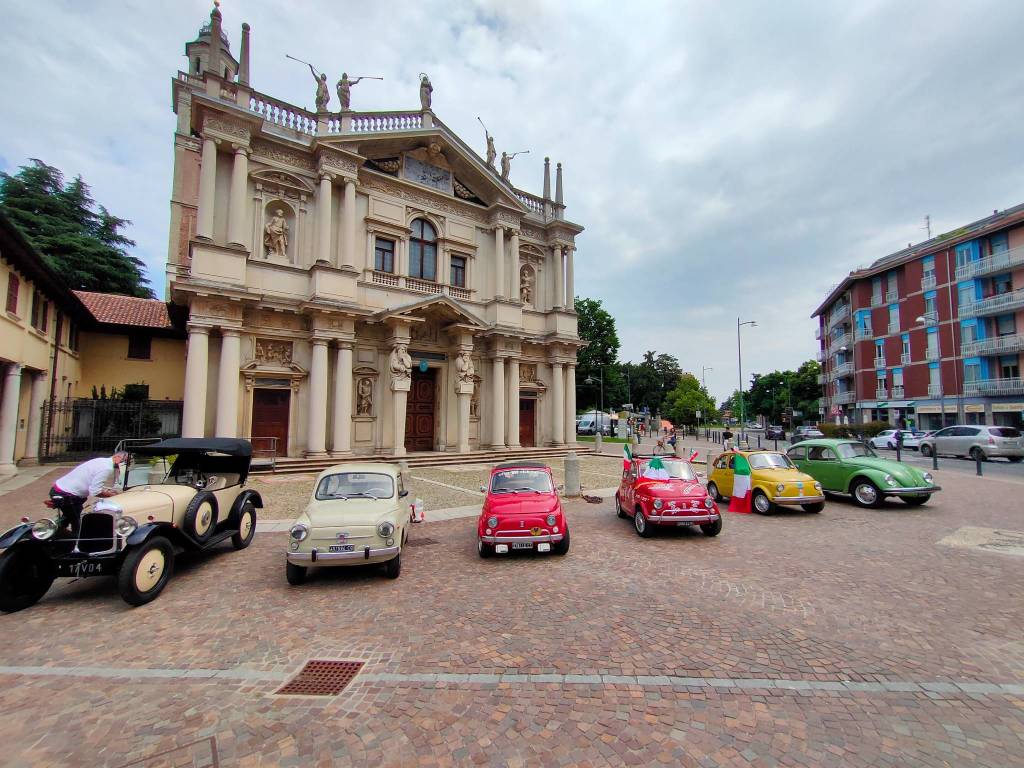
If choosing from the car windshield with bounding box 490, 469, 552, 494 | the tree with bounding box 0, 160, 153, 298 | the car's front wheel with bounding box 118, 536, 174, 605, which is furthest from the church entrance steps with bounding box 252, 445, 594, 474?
the tree with bounding box 0, 160, 153, 298

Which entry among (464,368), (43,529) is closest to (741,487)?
(43,529)

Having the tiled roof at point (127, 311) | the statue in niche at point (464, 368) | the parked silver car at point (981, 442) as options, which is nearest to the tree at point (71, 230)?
the tiled roof at point (127, 311)

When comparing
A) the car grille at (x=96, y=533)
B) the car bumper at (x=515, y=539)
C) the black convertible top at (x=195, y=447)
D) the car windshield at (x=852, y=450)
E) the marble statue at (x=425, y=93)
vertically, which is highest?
the marble statue at (x=425, y=93)

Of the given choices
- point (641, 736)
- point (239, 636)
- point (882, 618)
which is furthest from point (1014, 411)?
point (239, 636)

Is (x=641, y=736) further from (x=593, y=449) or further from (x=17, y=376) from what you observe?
(x=593, y=449)

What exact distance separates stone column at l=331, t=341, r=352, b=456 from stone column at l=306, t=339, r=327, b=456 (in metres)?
0.48

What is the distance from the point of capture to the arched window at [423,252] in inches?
902

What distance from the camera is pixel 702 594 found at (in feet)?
19.4

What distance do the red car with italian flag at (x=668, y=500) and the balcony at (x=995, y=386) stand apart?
35134mm

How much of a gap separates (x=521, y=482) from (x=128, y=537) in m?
5.66

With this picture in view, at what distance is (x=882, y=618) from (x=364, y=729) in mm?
5453

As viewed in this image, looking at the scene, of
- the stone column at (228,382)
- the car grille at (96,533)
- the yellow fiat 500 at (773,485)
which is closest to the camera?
the car grille at (96,533)

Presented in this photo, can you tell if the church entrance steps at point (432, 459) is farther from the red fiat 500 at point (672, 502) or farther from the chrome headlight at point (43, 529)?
the chrome headlight at point (43, 529)

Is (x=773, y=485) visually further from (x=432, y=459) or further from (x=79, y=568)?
(x=432, y=459)
